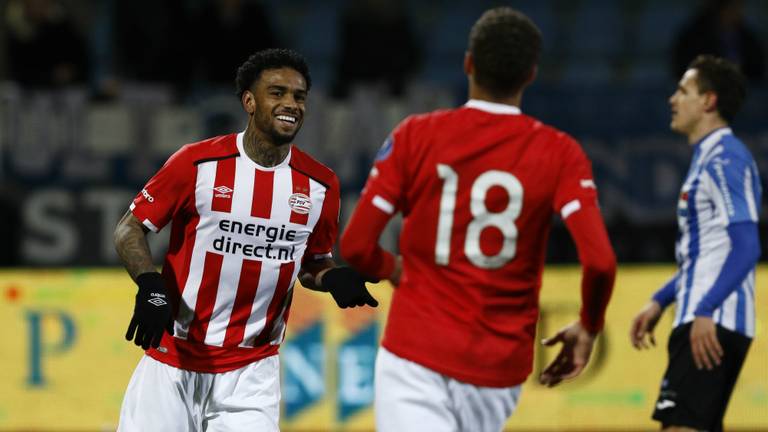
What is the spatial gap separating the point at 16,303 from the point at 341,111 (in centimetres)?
245

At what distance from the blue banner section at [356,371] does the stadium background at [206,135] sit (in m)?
0.01

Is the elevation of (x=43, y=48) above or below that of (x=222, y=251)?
above

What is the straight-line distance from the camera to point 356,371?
8031 millimetres

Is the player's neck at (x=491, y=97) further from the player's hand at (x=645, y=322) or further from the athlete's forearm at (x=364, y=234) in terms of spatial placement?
the player's hand at (x=645, y=322)

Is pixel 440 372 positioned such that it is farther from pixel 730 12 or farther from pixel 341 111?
pixel 730 12

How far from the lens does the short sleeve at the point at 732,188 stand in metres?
4.86

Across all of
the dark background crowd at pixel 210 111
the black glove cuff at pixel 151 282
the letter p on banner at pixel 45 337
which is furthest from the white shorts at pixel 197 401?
the dark background crowd at pixel 210 111

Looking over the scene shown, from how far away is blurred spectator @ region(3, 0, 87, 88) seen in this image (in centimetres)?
929

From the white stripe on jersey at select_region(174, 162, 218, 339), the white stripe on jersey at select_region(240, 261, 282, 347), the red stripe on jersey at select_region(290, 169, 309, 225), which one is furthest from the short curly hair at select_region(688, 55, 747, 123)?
the white stripe on jersey at select_region(174, 162, 218, 339)

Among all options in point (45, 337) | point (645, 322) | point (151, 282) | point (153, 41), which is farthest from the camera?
point (153, 41)

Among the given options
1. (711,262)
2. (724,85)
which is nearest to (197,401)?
(711,262)

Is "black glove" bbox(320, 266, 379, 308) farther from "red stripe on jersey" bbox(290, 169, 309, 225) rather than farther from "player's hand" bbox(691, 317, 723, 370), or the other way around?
"player's hand" bbox(691, 317, 723, 370)

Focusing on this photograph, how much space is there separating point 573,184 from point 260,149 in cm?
129

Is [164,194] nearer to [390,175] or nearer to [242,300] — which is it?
[242,300]
